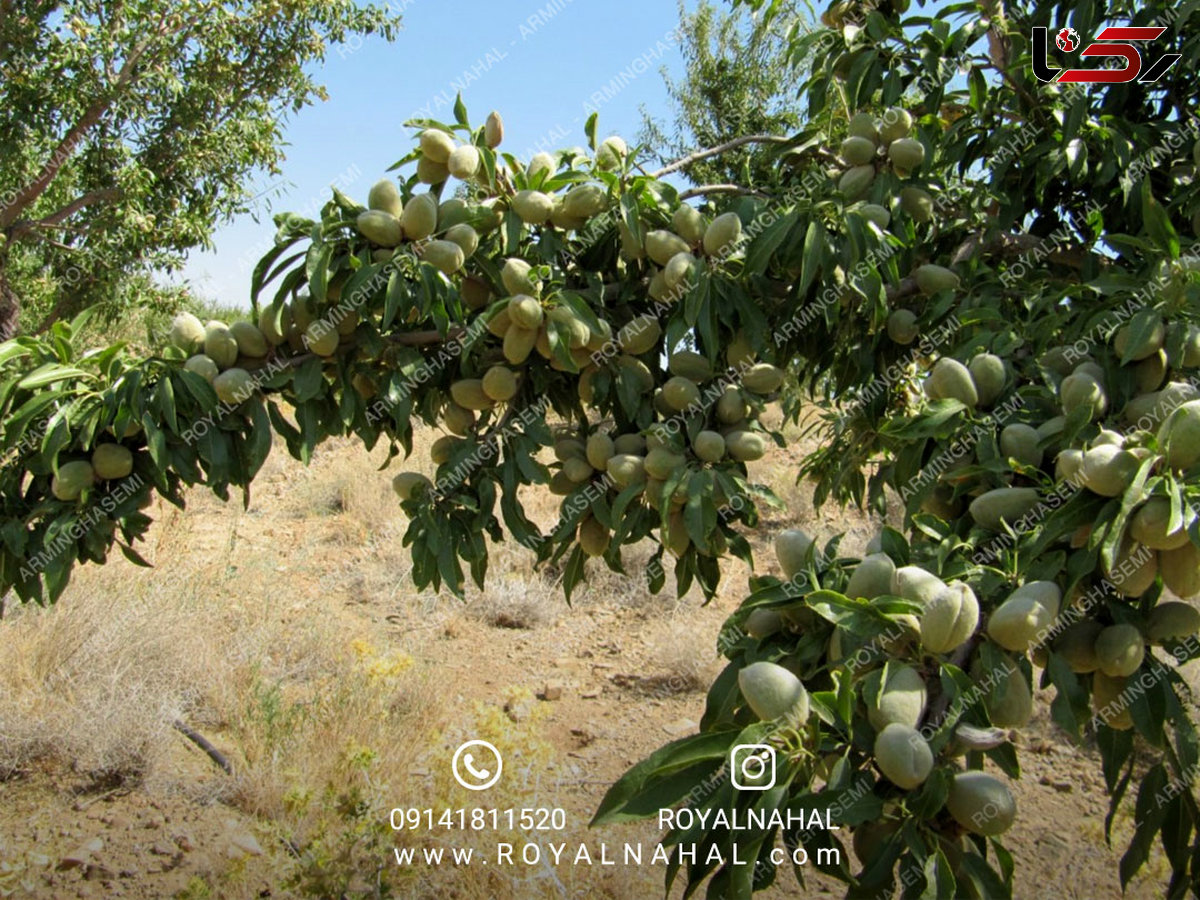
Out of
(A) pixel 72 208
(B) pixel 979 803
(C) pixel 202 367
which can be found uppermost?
(A) pixel 72 208

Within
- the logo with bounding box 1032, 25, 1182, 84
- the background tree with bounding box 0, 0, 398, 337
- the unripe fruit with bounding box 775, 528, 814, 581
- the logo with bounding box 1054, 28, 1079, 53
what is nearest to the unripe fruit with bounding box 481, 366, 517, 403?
the unripe fruit with bounding box 775, 528, 814, 581

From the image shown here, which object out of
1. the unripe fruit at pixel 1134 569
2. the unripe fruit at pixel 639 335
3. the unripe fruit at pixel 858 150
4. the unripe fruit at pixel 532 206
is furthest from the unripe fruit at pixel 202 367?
the unripe fruit at pixel 1134 569

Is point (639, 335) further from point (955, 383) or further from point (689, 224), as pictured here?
point (955, 383)

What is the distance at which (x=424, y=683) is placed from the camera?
4.64m

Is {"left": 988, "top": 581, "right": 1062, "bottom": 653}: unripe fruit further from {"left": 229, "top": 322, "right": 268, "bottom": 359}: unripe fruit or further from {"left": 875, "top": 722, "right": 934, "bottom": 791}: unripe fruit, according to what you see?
{"left": 229, "top": 322, "right": 268, "bottom": 359}: unripe fruit

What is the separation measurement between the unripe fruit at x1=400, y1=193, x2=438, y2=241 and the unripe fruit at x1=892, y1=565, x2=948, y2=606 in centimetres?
98

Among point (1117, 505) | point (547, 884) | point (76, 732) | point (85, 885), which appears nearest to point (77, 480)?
point (1117, 505)

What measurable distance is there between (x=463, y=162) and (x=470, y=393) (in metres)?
0.40

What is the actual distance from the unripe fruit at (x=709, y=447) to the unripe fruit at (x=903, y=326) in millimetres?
500

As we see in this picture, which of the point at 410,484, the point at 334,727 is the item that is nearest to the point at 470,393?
the point at 410,484

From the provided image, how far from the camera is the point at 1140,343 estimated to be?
1369 millimetres

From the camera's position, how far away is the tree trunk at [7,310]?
21.7 feet

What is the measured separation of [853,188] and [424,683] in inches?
136

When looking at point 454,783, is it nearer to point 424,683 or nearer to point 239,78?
point 424,683
